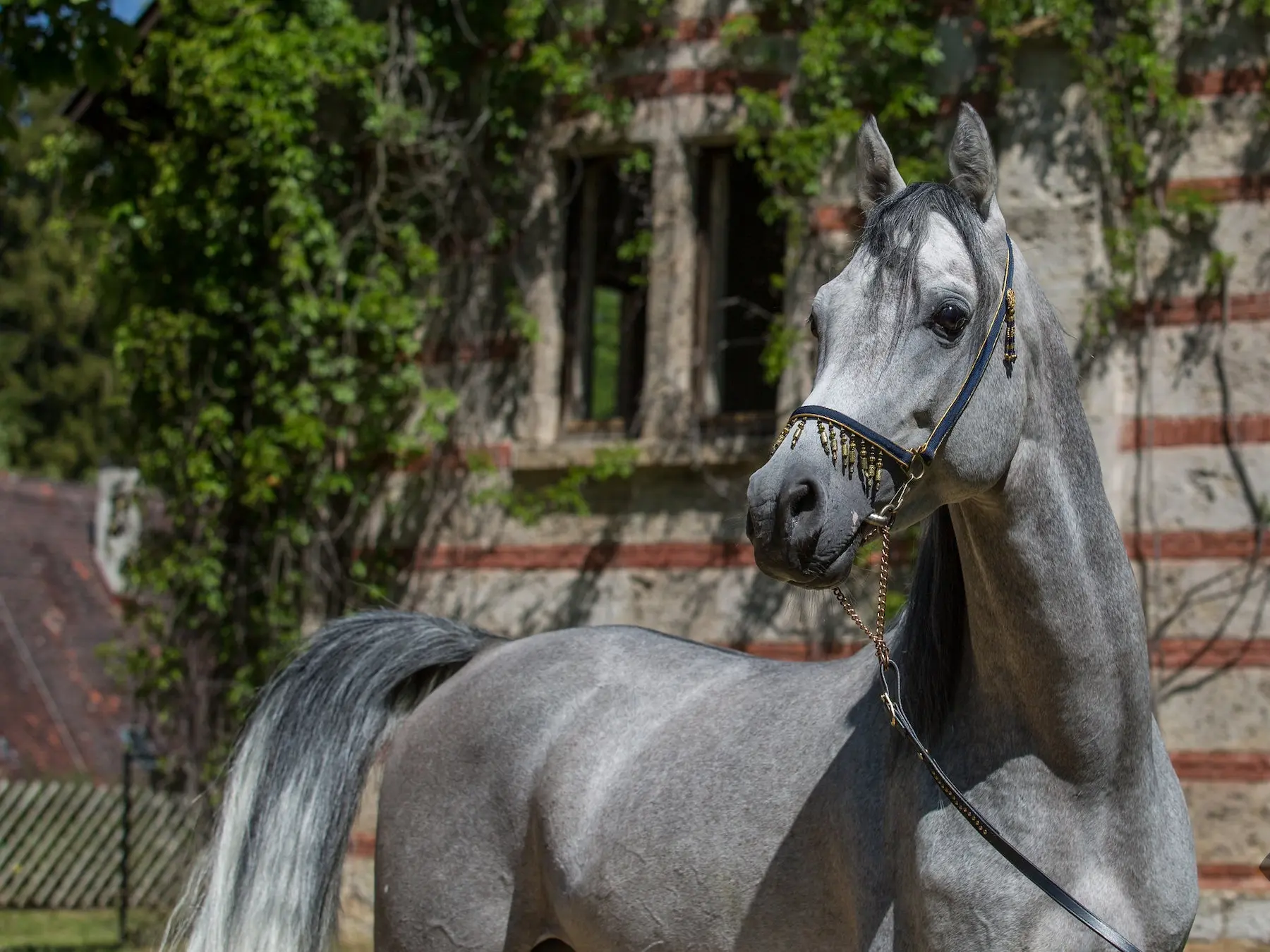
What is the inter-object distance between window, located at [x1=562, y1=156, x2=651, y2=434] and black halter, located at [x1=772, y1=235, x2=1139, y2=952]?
5.86 m

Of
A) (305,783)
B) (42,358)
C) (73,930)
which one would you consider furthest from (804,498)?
(42,358)

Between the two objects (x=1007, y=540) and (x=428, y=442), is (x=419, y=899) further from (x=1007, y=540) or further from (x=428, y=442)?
(x=428, y=442)

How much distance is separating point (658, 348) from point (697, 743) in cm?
495

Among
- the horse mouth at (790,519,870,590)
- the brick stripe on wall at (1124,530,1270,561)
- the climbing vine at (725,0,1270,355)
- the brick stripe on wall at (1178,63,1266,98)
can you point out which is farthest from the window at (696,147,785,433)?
the horse mouth at (790,519,870,590)

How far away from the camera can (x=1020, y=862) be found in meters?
2.77

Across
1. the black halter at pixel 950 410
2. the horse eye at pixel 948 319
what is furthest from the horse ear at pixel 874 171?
the horse eye at pixel 948 319

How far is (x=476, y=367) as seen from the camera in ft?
29.2

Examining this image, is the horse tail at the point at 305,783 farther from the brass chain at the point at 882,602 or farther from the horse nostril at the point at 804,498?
the horse nostril at the point at 804,498

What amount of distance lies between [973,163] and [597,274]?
6.28 metres

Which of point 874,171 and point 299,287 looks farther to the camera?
point 299,287

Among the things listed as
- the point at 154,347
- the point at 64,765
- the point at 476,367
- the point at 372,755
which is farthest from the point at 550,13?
the point at 64,765

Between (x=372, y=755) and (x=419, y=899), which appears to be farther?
(x=372, y=755)

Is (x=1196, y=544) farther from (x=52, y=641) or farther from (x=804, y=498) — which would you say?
(x=52, y=641)

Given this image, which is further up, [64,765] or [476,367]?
[476,367]
